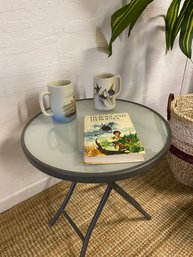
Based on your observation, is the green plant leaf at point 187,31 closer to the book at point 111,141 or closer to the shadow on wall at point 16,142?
the book at point 111,141

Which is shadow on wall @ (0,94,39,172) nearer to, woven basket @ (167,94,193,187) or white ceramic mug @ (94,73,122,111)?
white ceramic mug @ (94,73,122,111)

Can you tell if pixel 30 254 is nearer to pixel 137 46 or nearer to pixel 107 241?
pixel 107 241

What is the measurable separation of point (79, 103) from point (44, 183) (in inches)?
18.2

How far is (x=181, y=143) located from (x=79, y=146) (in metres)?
0.58

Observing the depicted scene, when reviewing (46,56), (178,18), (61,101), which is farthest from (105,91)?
(178,18)

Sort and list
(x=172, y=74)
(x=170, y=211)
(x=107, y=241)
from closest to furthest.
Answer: (x=107, y=241), (x=170, y=211), (x=172, y=74)

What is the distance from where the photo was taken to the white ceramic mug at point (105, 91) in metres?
0.83

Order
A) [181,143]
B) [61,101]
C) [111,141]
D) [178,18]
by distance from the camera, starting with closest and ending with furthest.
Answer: [111,141] < [61,101] < [178,18] < [181,143]

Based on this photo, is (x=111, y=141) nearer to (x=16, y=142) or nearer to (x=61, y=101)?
(x=61, y=101)

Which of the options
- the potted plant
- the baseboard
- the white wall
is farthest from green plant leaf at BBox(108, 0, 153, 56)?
the baseboard

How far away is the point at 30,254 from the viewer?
887 mm

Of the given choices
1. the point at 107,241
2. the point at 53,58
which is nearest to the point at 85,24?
the point at 53,58

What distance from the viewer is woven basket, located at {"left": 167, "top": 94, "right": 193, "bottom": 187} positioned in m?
1.02

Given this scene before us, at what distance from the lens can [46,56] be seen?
91 centimetres
